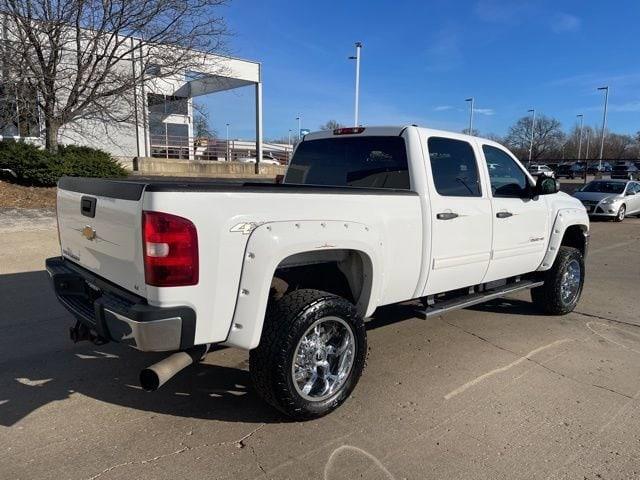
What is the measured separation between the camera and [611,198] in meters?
17.8

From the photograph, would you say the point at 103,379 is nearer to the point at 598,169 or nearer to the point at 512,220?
the point at 512,220

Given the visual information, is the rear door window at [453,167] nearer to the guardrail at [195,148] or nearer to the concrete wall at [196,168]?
the concrete wall at [196,168]

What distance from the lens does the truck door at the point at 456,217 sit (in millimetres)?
4055

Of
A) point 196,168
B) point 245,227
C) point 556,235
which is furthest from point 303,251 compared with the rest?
point 196,168

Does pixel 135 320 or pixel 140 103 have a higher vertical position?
pixel 140 103

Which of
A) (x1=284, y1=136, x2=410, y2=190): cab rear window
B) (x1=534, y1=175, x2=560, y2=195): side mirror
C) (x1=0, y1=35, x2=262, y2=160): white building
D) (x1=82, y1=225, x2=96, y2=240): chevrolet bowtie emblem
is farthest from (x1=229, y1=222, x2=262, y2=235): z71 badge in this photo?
(x1=0, y1=35, x2=262, y2=160): white building

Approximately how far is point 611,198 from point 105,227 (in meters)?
18.8

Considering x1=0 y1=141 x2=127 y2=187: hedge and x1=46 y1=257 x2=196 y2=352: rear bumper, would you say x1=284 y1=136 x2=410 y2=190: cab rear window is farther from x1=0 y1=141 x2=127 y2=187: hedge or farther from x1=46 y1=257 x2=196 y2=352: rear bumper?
x1=0 y1=141 x2=127 y2=187: hedge

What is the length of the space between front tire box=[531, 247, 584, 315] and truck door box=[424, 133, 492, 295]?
147 centimetres

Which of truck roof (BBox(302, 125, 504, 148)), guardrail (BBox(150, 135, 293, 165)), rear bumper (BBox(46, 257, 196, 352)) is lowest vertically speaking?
rear bumper (BBox(46, 257, 196, 352))

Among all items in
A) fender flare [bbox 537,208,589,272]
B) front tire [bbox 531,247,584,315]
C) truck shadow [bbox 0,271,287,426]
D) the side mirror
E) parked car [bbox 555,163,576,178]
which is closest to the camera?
truck shadow [bbox 0,271,287,426]

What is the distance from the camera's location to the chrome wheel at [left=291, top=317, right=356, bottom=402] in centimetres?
326

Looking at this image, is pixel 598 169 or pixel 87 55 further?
pixel 598 169

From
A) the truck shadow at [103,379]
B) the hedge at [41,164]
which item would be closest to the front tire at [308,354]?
the truck shadow at [103,379]
